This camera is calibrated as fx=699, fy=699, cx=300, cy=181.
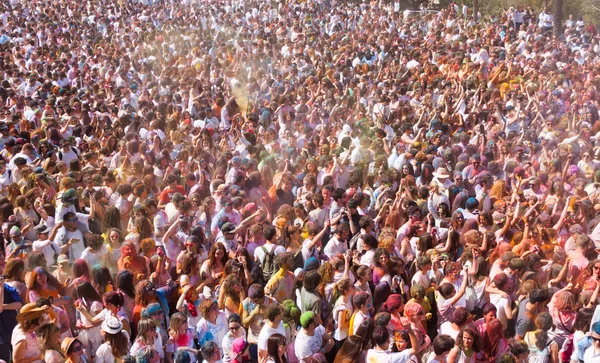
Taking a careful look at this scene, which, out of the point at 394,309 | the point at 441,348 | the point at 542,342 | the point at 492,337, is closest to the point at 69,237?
the point at 394,309

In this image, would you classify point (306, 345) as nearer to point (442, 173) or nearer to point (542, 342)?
point (542, 342)

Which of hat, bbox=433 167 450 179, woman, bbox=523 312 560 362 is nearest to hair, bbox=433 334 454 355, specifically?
woman, bbox=523 312 560 362

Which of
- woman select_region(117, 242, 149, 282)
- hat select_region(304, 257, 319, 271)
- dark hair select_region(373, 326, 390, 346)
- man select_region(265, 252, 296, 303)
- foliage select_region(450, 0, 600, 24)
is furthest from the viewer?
foliage select_region(450, 0, 600, 24)

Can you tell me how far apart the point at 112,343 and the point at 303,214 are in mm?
3260

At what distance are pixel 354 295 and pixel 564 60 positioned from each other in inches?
561

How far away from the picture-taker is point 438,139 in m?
11.3

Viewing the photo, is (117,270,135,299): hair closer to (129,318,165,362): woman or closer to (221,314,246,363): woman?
(129,318,165,362): woman

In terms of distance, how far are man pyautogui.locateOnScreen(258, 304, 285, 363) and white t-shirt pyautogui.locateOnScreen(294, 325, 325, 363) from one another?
0.59ft

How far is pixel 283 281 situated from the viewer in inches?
264

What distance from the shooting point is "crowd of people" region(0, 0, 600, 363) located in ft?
19.1

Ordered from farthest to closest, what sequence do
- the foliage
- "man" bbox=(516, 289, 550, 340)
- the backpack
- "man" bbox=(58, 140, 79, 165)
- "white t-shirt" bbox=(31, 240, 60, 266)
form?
the foliage, "man" bbox=(58, 140, 79, 165), "white t-shirt" bbox=(31, 240, 60, 266), the backpack, "man" bbox=(516, 289, 550, 340)

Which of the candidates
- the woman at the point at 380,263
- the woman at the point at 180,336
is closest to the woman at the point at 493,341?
the woman at the point at 380,263

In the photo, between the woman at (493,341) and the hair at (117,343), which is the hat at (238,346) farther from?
the woman at (493,341)

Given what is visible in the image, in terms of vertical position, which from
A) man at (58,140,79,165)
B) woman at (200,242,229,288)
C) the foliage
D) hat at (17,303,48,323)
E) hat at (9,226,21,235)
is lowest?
the foliage
